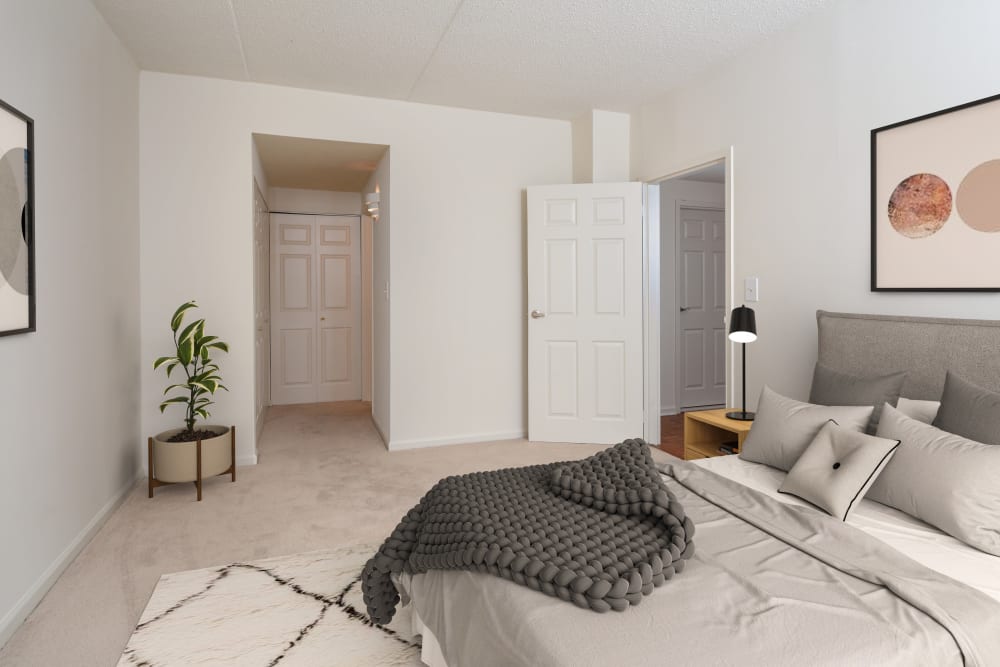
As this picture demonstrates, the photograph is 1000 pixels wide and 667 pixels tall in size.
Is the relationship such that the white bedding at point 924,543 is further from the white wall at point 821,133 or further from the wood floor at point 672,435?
the wood floor at point 672,435

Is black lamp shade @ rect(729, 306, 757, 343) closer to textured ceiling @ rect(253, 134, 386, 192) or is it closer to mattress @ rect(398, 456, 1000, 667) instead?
mattress @ rect(398, 456, 1000, 667)

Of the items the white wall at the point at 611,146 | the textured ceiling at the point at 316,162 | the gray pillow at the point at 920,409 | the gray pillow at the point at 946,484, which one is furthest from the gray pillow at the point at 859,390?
the textured ceiling at the point at 316,162

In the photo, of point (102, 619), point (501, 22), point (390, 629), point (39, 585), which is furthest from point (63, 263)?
point (501, 22)

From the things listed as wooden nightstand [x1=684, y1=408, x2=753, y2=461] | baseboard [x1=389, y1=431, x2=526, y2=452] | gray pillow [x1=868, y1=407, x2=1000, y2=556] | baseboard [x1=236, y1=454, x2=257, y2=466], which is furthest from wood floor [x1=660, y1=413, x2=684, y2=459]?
baseboard [x1=236, y1=454, x2=257, y2=466]

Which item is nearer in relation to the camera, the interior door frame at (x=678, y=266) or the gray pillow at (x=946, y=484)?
the gray pillow at (x=946, y=484)

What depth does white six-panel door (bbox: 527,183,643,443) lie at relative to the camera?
434 centimetres

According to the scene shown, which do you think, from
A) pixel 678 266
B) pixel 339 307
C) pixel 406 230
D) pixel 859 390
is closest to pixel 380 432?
pixel 406 230

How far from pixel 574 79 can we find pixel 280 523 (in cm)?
321

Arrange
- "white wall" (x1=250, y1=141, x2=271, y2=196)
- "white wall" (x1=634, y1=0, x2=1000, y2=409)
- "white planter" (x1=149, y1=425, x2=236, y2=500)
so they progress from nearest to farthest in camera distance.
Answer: "white wall" (x1=634, y1=0, x2=1000, y2=409) → "white planter" (x1=149, y1=425, x2=236, y2=500) → "white wall" (x1=250, y1=141, x2=271, y2=196)

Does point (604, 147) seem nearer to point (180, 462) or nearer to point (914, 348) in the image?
point (914, 348)

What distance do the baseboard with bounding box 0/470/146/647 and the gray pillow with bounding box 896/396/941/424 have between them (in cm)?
317

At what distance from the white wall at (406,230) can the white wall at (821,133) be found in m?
1.56

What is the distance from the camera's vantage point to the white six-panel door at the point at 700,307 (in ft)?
19.0

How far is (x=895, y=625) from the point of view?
3.82 ft
